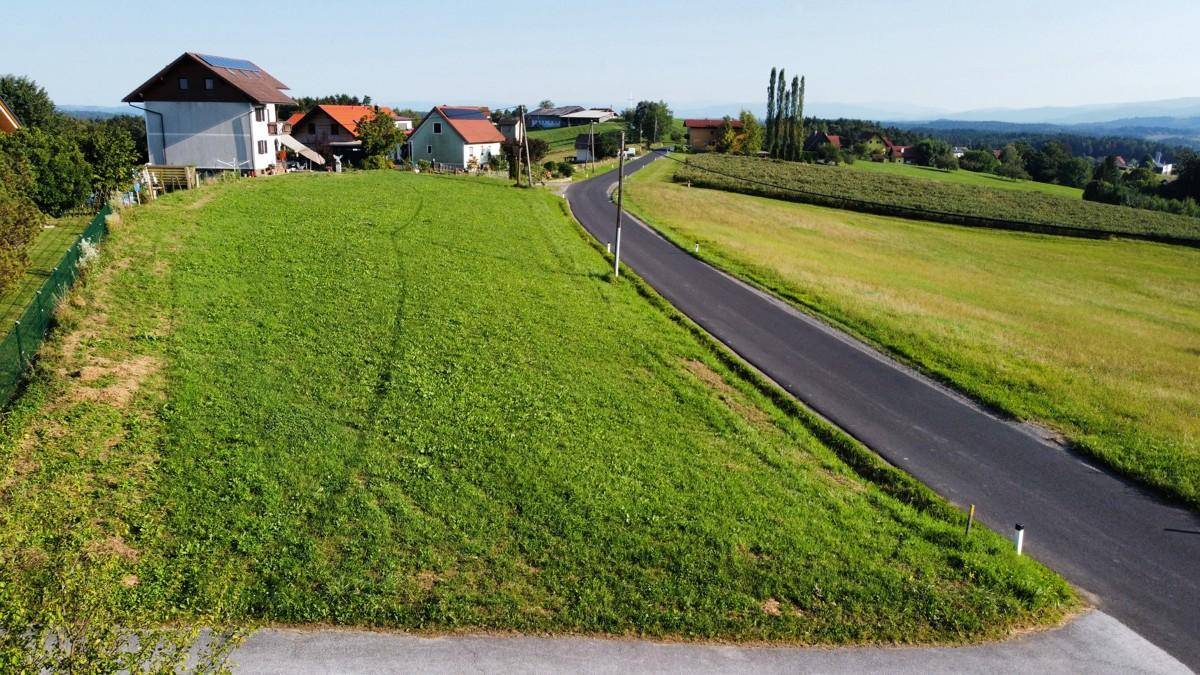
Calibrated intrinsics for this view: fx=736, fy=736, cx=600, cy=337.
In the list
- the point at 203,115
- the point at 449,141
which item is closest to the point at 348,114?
the point at 449,141

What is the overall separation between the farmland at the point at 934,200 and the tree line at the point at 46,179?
6370 cm

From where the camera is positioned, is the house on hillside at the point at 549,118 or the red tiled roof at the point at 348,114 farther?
the house on hillside at the point at 549,118

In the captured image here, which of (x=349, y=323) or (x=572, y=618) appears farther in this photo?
(x=349, y=323)

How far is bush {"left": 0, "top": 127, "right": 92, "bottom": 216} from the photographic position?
35000 mm

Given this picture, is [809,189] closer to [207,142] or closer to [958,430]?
[207,142]

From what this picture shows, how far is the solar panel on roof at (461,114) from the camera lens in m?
85.6

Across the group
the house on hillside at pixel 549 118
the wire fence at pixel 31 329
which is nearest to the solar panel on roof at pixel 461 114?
the wire fence at pixel 31 329

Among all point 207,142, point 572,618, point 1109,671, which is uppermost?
point 207,142

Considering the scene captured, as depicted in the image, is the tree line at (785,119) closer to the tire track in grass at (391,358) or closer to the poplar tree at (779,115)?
the poplar tree at (779,115)

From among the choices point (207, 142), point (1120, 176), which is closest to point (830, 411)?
point (207, 142)

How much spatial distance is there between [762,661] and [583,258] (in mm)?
28265

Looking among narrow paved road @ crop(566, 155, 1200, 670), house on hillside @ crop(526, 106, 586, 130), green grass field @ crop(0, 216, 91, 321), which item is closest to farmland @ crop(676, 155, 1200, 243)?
narrow paved road @ crop(566, 155, 1200, 670)

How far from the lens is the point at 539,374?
852 inches

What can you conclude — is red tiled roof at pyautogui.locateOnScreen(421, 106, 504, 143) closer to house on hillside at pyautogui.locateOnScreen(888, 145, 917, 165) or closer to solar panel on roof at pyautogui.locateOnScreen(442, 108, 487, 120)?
solar panel on roof at pyautogui.locateOnScreen(442, 108, 487, 120)
